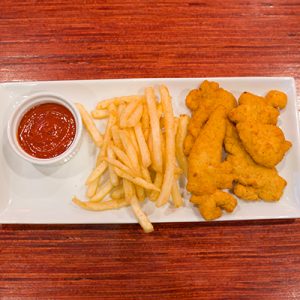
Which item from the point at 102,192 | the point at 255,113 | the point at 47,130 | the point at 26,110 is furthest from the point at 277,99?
the point at 26,110

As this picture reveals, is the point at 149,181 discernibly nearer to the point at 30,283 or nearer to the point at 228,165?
the point at 228,165

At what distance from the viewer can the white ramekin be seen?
1958 millimetres

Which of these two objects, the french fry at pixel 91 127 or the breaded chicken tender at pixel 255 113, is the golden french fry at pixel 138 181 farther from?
the breaded chicken tender at pixel 255 113

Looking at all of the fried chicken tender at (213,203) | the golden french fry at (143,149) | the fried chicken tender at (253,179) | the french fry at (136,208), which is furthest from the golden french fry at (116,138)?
the fried chicken tender at (253,179)

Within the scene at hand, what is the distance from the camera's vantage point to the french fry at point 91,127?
2.08 meters

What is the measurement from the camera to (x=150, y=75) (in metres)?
2.43

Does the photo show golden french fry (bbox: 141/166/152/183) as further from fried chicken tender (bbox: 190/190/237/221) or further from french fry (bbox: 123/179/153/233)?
fried chicken tender (bbox: 190/190/237/221)

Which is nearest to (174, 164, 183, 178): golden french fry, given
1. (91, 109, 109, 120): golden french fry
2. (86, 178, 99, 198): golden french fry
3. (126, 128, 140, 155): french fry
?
(126, 128, 140, 155): french fry

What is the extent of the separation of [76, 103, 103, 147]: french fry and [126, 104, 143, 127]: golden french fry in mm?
234

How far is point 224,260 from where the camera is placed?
2156 mm

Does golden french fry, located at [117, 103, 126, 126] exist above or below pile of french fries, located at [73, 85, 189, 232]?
above

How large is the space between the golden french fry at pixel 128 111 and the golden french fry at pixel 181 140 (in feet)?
0.94

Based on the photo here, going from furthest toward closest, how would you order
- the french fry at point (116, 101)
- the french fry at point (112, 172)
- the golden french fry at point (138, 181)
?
the french fry at point (116, 101)
the french fry at point (112, 172)
the golden french fry at point (138, 181)

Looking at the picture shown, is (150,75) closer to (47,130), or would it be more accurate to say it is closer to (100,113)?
(100,113)
